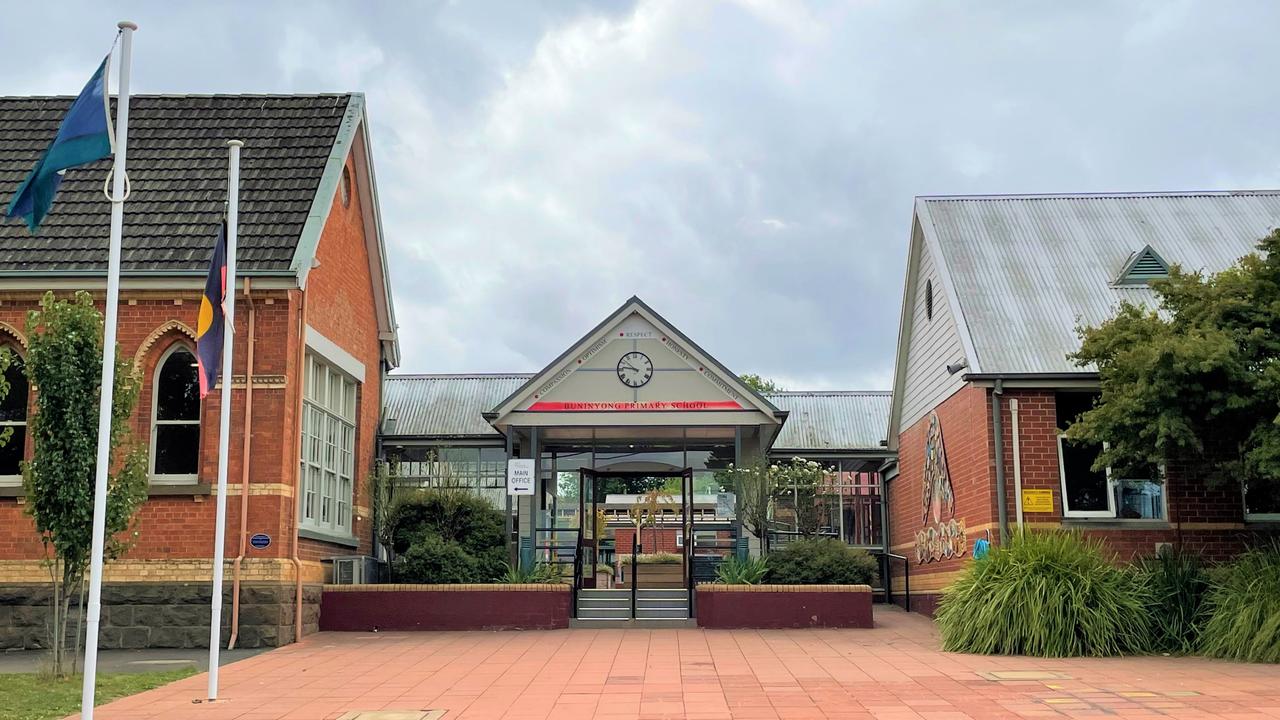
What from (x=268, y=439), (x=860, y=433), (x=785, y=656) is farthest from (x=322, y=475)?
(x=860, y=433)

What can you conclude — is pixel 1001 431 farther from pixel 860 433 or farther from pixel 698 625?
pixel 860 433

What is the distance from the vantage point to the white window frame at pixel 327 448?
1767 centimetres

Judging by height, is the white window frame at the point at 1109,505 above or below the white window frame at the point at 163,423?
below

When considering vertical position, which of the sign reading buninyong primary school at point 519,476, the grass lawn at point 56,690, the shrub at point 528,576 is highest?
the sign reading buninyong primary school at point 519,476

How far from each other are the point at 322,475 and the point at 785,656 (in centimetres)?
838

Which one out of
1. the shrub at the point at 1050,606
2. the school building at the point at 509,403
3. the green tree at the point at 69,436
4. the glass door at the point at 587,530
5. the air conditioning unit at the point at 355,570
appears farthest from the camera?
the glass door at the point at 587,530

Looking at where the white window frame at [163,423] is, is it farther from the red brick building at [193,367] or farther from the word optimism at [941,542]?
the word optimism at [941,542]

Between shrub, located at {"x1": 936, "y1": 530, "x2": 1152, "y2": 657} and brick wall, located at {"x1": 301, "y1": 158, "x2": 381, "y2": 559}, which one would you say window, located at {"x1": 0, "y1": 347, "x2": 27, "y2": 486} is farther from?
shrub, located at {"x1": 936, "y1": 530, "x2": 1152, "y2": 657}

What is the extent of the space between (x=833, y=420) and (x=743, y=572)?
11.3 m

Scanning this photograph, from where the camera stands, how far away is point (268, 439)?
16.2m

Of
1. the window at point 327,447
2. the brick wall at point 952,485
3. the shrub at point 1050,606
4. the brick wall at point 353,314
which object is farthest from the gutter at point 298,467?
the brick wall at point 952,485

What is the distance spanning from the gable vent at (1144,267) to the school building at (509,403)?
4cm

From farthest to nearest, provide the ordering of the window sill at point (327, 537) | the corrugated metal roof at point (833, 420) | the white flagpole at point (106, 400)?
the corrugated metal roof at point (833, 420) → the window sill at point (327, 537) → the white flagpole at point (106, 400)

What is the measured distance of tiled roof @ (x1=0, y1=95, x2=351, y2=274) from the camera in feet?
54.3
